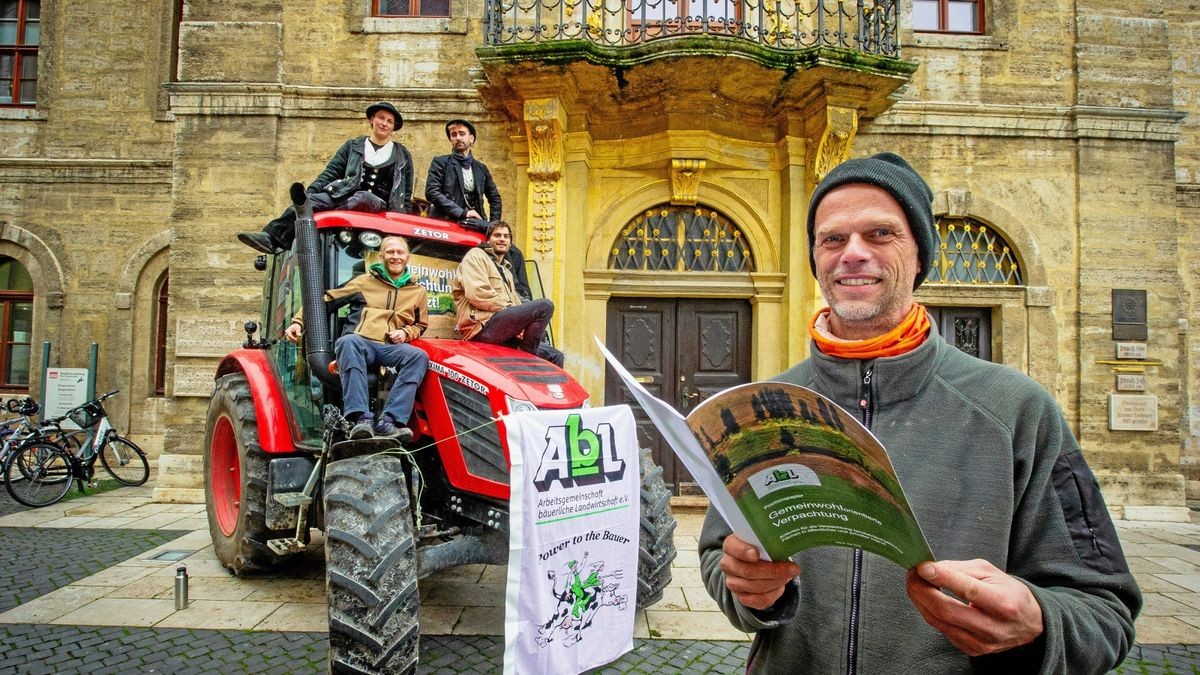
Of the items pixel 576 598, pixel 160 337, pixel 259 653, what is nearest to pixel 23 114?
pixel 160 337

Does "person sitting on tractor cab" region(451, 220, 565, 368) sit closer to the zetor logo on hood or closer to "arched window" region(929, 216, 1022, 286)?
the zetor logo on hood

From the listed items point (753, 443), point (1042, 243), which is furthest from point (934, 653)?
point (1042, 243)

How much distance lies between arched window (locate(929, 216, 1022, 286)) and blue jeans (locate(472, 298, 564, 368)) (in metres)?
6.36

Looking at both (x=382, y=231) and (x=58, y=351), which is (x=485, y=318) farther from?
(x=58, y=351)

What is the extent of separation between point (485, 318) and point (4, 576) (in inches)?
186

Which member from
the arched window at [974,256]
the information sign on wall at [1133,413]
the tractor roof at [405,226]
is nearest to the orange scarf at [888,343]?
the tractor roof at [405,226]

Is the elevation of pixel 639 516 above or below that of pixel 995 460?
below

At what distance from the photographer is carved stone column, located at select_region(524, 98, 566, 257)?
25.8ft

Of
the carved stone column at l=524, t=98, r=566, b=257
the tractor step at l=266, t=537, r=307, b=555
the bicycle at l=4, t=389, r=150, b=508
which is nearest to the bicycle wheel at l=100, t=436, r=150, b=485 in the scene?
the bicycle at l=4, t=389, r=150, b=508

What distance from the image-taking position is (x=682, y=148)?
26.6 feet

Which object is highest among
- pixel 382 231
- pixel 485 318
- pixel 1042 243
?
pixel 1042 243

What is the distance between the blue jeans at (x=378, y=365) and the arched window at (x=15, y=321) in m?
12.0

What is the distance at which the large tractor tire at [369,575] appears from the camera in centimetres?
285

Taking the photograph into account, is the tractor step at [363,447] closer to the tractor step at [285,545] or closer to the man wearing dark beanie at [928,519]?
the tractor step at [285,545]
